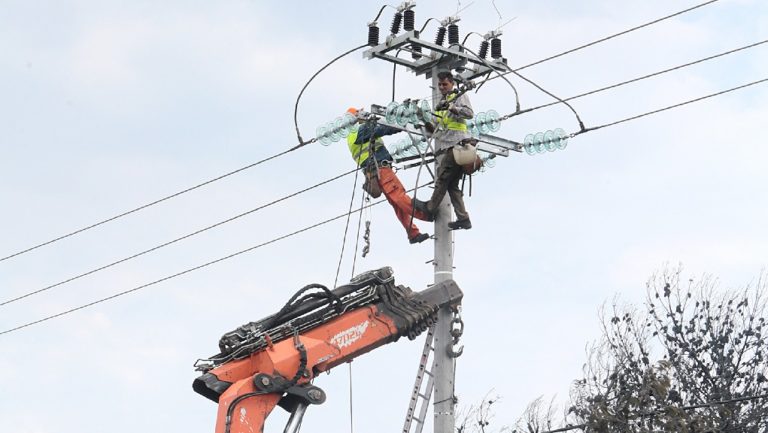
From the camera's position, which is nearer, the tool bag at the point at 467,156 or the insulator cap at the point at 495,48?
the tool bag at the point at 467,156

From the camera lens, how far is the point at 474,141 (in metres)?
17.6

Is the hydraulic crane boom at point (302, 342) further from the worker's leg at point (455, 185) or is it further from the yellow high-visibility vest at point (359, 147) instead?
the yellow high-visibility vest at point (359, 147)

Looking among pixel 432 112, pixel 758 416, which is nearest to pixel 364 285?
pixel 432 112

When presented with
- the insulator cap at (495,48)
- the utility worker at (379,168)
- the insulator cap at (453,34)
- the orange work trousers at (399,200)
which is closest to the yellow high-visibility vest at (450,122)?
the utility worker at (379,168)

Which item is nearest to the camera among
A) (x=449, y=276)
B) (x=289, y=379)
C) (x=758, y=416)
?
(x=289, y=379)

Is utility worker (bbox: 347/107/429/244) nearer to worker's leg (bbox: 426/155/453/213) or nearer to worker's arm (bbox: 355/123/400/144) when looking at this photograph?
worker's arm (bbox: 355/123/400/144)

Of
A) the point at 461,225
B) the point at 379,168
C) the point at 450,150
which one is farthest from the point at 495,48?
the point at 461,225

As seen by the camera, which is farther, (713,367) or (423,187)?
(713,367)

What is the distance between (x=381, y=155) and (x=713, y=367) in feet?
56.7

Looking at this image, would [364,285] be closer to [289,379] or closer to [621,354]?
[289,379]

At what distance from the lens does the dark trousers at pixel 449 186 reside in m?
17.5

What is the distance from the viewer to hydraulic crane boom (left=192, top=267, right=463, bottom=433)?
1547 cm

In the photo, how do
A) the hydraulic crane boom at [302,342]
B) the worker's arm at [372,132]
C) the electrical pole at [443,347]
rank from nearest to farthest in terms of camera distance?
the hydraulic crane boom at [302,342]
the electrical pole at [443,347]
the worker's arm at [372,132]

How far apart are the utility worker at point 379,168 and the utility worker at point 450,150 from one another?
0.36 m
